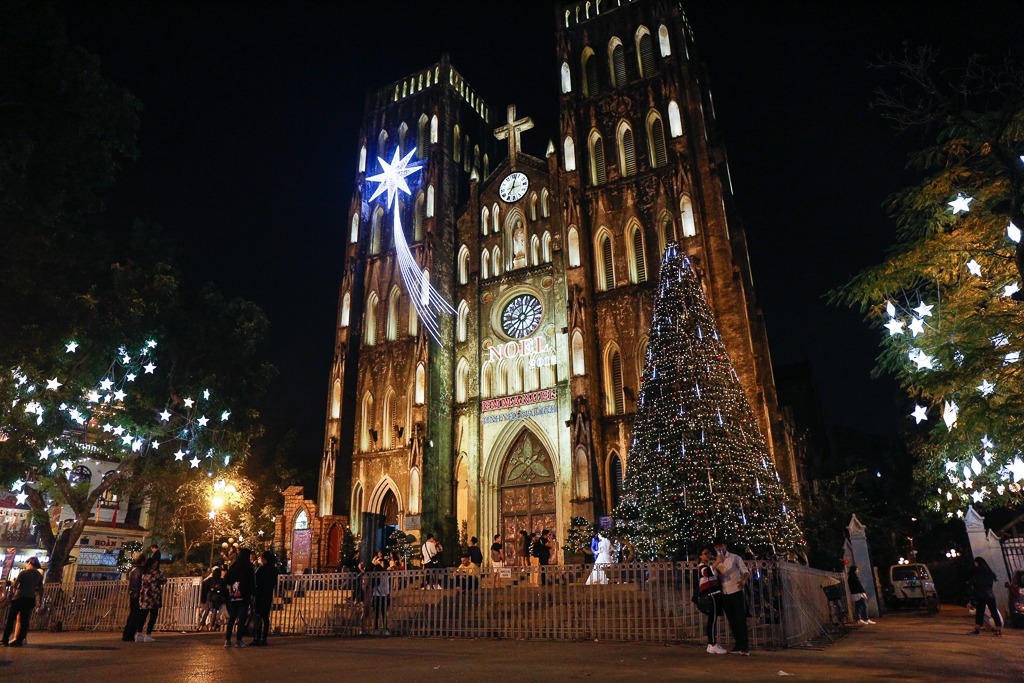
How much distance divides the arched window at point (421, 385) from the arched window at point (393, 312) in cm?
320

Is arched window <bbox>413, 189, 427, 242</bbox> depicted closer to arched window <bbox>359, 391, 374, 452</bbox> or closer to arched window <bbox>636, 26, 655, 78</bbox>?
arched window <bbox>359, 391, 374, 452</bbox>

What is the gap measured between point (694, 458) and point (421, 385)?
48.3 feet

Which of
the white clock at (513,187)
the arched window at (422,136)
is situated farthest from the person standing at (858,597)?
the arched window at (422,136)

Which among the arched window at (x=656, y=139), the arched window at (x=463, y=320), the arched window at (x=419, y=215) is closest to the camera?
the arched window at (x=656, y=139)

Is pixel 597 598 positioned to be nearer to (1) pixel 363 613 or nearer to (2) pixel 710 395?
(1) pixel 363 613

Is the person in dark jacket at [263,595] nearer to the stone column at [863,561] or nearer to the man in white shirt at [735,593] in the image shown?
the man in white shirt at [735,593]

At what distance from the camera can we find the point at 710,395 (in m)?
15.4

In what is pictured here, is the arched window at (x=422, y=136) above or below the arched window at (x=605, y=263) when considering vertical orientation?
above

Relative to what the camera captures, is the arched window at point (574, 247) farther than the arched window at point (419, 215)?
No

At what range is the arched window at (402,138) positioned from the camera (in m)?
33.0

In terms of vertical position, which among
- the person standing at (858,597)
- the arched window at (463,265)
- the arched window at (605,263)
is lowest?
the person standing at (858,597)

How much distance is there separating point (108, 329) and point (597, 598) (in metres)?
12.8

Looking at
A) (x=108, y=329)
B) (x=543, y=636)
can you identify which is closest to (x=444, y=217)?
(x=108, y=329)

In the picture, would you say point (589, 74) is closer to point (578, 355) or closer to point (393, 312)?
point (578, 355)
